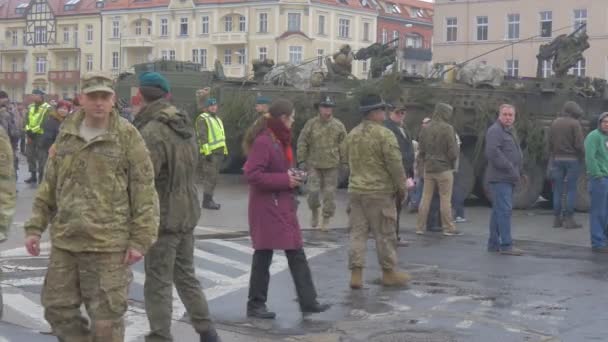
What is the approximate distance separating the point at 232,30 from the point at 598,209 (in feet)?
216

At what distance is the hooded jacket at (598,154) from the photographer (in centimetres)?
1255

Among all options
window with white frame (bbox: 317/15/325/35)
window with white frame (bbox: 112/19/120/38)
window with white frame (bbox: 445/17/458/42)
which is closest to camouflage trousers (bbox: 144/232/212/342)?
window with white frame (bbox: 445/17/458/42)

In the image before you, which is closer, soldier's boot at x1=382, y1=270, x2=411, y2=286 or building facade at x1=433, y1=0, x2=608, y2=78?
soldier's boot at x1=382, y1=270, x2=411, y2=286

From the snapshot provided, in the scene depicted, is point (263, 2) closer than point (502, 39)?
No

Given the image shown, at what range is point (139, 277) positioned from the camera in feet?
32.6

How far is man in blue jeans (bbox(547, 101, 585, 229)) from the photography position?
46.5 feet

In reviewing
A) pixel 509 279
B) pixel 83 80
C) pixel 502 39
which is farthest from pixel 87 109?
pixel 502 39

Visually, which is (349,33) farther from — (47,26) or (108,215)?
(108,215)

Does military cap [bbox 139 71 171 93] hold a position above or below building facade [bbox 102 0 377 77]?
below

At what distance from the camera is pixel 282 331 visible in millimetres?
7867

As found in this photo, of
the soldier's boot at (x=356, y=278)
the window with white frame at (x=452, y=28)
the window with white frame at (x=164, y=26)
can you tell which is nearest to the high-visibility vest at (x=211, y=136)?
the soldier's boot at (x=356, y=278)

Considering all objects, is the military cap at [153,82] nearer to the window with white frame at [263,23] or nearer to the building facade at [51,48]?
the window with white frame at [263,23]

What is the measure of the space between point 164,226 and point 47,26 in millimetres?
81624

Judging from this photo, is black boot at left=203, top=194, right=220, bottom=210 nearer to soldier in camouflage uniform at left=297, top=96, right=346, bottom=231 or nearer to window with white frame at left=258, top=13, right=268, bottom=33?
soldier in camouflage uniform at left=297, top=96, right=346, bottom=231
